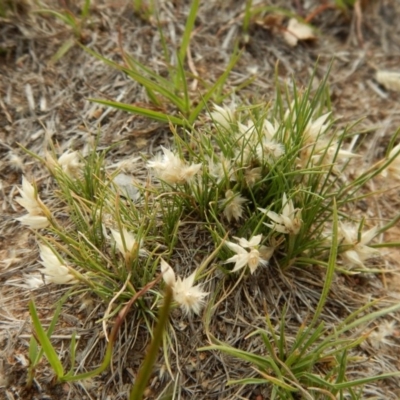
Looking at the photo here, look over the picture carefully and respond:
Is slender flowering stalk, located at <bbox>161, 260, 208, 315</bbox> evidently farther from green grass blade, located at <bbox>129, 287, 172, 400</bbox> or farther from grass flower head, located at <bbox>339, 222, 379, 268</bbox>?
grass flower head, located at <bbox>339, 222, 379, 268</bbox>

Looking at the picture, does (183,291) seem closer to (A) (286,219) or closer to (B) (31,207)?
(A) (286,219)

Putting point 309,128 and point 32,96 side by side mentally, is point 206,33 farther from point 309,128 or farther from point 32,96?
point 309,128

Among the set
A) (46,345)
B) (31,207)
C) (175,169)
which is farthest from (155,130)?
(46,345)

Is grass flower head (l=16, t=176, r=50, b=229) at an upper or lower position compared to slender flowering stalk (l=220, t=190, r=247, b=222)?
A: lower

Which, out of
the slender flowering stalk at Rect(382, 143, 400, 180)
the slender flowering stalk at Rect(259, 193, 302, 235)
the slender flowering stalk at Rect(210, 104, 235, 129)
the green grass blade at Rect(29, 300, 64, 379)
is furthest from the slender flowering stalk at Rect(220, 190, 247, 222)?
the green grass blade at Rect(29, 300, 64, 379)

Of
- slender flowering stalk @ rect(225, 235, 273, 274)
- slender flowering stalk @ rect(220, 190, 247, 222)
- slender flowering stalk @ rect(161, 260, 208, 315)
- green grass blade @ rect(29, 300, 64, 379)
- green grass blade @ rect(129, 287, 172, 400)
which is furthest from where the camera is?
slender flowering stalk @ rect(220, 190, 247, 222)

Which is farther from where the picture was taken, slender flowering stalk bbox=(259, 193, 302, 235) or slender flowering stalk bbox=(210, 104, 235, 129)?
slender flowering stalk bbox=(210, 104, 235, 129)
